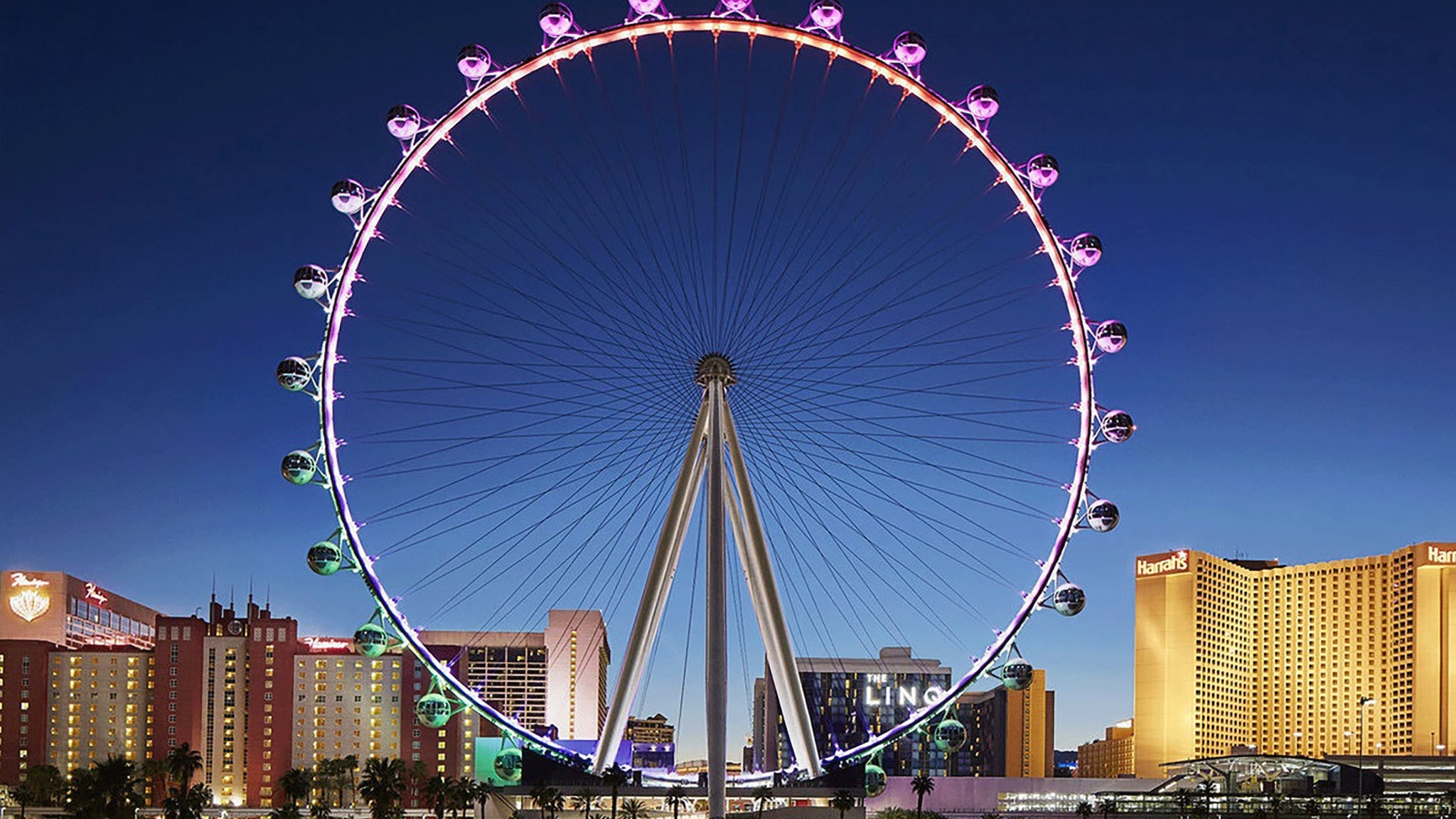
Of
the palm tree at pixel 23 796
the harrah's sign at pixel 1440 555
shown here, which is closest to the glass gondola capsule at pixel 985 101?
the palm tree at pixel 23 796

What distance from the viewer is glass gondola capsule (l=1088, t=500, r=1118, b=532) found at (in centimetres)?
4456

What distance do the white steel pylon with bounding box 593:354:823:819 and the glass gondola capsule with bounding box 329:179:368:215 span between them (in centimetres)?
966

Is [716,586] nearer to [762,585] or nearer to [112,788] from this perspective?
[762,585]

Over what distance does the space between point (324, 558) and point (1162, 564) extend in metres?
150

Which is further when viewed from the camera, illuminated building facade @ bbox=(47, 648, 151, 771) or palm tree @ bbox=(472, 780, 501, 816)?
illuminated building facade @ bbox=(47, 648, 151, 771)

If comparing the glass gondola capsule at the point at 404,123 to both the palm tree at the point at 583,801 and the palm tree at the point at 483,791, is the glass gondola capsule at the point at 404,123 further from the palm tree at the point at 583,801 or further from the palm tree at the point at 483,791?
the palm tree at the point at 483,791

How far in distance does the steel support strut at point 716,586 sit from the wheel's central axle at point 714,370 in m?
0.12

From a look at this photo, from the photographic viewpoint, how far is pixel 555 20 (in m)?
41.3

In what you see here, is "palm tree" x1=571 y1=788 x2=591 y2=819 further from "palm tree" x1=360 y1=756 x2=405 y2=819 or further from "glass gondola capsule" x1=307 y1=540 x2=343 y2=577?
"glass gondola capsule" x1=307 y1=540 x2=343 y2=577

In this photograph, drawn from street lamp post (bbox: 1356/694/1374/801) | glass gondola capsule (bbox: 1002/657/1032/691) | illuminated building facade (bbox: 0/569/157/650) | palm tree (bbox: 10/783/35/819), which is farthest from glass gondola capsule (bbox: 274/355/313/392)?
illuminated building facade (bbox: 0/569/157/650)

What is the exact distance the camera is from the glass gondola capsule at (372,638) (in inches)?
1679

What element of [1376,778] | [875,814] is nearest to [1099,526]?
[875,814]

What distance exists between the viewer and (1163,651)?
178375 mm

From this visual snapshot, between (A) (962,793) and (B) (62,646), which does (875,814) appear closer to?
(A) (962,793)
